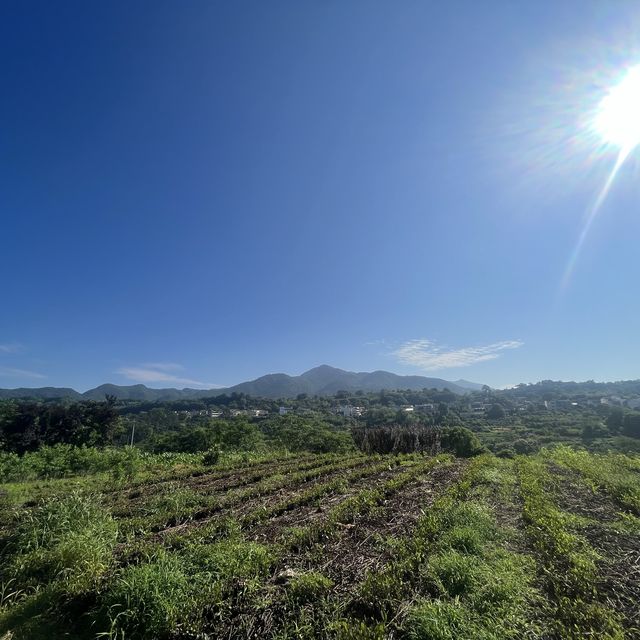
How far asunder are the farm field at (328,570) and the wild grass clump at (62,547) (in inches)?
1.2

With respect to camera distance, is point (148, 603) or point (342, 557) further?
point (342, 557)

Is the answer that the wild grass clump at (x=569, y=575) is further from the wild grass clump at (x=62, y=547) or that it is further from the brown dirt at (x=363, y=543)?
the wild grass clump at (x=62, y=547)

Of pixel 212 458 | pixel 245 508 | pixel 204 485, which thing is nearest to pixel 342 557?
pixel 245 508

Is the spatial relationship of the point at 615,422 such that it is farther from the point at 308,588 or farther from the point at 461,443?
the point at 308,588

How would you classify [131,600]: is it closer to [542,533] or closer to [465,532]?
[465,532]

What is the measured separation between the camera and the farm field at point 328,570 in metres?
3.57

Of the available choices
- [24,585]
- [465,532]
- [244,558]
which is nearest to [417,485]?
[465,532]

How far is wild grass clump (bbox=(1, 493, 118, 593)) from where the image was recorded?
4.90 metres

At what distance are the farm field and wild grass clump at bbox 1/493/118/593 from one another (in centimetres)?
3

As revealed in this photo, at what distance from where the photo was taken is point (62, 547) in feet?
17.4

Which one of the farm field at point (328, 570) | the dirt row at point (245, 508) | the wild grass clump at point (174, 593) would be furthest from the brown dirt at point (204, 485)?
the wild grass clump at point (174, 593)

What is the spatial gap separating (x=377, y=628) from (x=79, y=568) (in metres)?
4.64

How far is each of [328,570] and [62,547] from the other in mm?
→ 4457

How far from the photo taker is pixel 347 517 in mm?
7156
